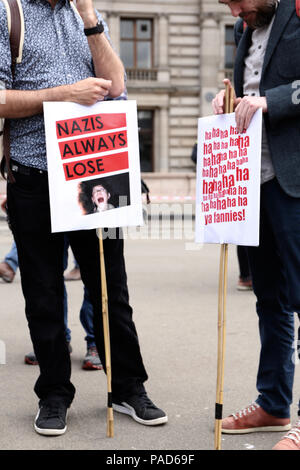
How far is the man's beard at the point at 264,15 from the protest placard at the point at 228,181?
0.37 m

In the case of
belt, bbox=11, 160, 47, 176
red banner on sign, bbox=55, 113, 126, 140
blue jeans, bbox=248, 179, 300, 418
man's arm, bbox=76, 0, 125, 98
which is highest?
man's arm, bbox=76, 0, 125, 98

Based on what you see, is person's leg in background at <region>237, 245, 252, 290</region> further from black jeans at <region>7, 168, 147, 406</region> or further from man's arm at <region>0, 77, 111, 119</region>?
man's arm at <region>0, 77, 111, 119</region>

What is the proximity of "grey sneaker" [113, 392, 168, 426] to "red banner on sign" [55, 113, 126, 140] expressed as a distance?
1284 mm

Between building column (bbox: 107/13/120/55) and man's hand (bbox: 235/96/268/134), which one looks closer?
man's hand (bbox: 235/96/268/134)

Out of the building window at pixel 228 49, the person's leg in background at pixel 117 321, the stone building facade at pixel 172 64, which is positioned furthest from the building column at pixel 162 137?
the person's leg in background at pixel 117 321

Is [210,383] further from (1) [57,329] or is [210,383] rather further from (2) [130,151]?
(2) [130,151]

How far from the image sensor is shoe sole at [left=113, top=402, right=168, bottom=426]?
304 cm

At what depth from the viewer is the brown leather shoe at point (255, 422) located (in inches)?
118

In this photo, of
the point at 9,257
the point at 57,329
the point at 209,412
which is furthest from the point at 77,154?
the point at 9,257

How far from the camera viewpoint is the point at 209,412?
127 inches

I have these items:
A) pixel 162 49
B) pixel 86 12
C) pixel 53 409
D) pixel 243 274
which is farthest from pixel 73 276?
pixel 162 49

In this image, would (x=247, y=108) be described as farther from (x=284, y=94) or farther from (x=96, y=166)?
(x=96, y=166)

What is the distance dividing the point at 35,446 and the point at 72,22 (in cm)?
189

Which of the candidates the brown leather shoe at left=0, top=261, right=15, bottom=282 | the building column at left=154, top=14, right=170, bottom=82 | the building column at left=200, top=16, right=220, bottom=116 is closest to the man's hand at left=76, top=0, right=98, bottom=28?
the brown leather shoe at left=0, top=261, right=15, bottom=282
